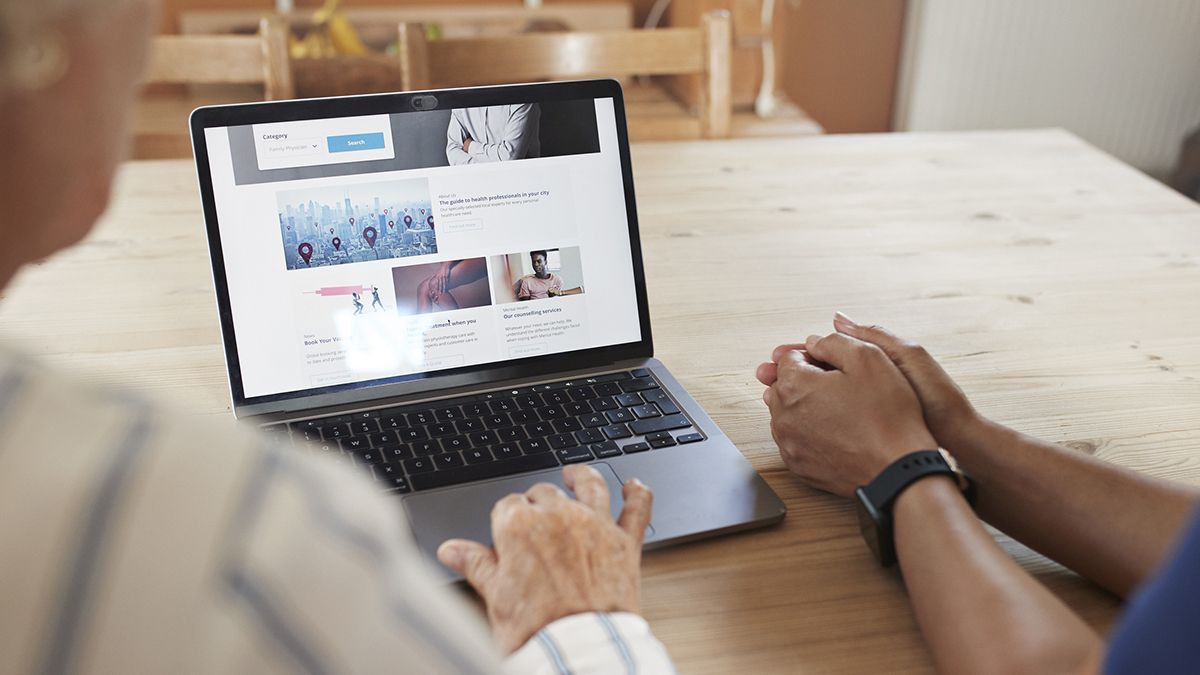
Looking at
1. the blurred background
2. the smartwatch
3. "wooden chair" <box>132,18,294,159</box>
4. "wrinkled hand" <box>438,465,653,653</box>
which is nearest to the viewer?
"wrinkled hand" <box>438,465,653,653</box>

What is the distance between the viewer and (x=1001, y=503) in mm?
795

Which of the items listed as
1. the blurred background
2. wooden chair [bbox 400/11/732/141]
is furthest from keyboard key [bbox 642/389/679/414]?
the blurred background

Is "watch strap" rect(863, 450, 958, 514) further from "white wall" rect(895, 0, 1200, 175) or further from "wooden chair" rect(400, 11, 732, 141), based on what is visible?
"white wall" rect(895, 0, 1200, 175)

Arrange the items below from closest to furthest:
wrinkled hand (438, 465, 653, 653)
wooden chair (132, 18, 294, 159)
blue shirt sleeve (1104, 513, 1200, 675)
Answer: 1. blue shirt sleeve (1104, 513, 1200, 675)
2. wrinkled hand (438, 465, 653, 653)
3. wooden chair (132, 18, 294, 159)

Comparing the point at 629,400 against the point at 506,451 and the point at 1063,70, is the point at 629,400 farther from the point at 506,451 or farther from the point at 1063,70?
the point at 1063,70

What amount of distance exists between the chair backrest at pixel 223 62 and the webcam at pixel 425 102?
0.77 m

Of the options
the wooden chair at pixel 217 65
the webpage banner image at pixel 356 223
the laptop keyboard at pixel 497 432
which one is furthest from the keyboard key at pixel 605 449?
the wooden chair at pixel 217 65

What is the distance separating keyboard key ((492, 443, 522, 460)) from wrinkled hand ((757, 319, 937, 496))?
21 centimetres

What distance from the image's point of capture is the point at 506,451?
0.84m

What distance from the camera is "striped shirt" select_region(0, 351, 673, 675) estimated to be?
1.07ft

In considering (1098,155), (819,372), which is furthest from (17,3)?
(1098,155)

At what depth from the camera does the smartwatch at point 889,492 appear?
0.75 meters

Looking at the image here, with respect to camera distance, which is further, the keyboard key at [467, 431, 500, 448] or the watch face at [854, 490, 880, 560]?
the keyboard key at [467, 431, 500, 448]

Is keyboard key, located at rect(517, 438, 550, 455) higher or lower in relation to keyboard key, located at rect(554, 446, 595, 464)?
higher
